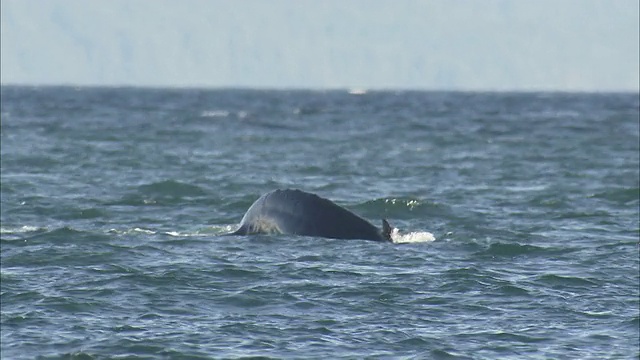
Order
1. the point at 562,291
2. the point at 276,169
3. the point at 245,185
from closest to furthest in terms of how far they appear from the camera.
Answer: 1. the point at 562,291
2. the point at 245,185
3. the point at 276,169

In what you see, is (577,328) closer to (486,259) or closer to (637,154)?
(486,259)

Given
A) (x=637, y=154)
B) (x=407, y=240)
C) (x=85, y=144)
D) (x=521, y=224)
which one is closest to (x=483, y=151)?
(x=637, y=154)

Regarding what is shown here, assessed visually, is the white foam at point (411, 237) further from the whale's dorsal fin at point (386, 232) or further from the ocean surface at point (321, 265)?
the whale's dorsal fin at point (386, 232)

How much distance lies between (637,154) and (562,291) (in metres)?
33.7

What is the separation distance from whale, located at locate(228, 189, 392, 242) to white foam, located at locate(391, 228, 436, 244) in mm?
515

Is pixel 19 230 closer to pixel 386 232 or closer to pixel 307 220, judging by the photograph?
pixel 307 220

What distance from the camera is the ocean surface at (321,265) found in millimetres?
16906

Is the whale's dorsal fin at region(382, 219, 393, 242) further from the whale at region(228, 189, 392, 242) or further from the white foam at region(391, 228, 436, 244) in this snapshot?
the white foam at region(391, 228, 436, 244)

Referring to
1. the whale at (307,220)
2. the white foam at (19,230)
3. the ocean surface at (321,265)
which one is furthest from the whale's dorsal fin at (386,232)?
the white foam at (19,230)

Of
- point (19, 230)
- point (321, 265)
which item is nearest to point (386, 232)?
point (321, 265)

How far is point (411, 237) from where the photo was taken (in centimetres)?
2602

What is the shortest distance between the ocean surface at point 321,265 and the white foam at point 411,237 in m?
0.05

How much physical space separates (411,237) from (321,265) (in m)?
4.53

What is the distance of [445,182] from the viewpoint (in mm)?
39438
